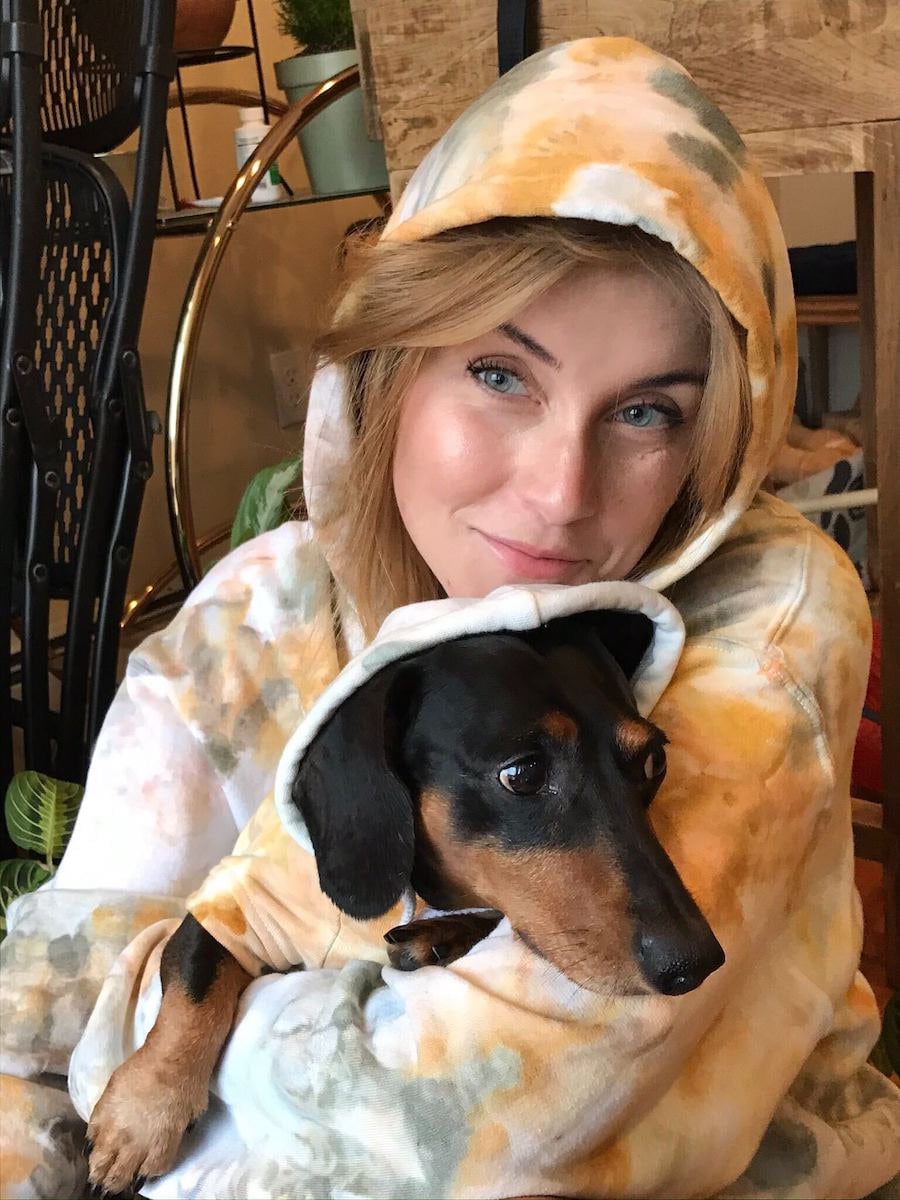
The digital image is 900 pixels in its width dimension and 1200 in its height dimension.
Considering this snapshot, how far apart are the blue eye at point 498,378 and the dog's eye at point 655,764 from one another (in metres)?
0.31

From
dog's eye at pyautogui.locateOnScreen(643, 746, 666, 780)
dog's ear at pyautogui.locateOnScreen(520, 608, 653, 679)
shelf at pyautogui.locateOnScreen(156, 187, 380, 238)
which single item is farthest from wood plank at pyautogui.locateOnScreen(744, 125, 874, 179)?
shelf at pyautogui.locateOnScreen(156, 187, 380, 238)

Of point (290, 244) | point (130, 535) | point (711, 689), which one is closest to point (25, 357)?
point (130, 535)

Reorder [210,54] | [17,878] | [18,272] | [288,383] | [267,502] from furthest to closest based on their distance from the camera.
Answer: [288,383]
[210,54]
[267,502]
[17,878]
[18,272]

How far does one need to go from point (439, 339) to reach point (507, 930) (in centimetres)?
43

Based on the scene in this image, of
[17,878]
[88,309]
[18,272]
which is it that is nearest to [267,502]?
[88,309]

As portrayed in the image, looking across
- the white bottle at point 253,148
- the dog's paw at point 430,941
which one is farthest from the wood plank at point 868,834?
the white bottle at point 253,148

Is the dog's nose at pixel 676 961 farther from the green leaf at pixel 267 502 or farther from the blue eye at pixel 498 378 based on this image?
the green leaf at pixel 267 502

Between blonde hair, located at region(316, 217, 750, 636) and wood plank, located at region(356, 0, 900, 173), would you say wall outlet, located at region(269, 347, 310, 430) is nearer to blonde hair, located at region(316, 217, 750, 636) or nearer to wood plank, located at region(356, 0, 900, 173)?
wood plank, located at region(356, 0, 900, 173)

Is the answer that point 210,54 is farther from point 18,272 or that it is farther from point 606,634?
point 606,634

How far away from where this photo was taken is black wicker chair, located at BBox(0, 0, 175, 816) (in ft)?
4.12

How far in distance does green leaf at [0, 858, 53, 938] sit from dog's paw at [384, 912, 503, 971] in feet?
2.02

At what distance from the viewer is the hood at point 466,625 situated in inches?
28.4

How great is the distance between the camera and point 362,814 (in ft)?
2.35

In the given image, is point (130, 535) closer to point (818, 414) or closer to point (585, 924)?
point (585, 924)
